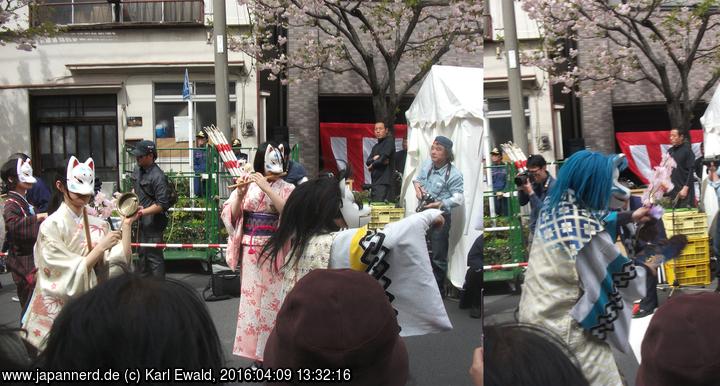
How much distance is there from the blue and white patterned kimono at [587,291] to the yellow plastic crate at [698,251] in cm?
484

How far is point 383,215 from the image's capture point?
3.38 m

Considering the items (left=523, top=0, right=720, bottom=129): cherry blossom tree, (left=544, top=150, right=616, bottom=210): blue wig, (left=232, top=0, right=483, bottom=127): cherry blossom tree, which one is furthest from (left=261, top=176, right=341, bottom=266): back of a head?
(left=523, top=0, right=720, bottom=129): cherry blossom tree

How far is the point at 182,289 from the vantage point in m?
1.46

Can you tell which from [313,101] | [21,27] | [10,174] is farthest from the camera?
[313,101]

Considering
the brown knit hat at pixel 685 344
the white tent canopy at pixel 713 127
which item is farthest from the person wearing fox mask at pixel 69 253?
the white tent canopy at pixel 713 127

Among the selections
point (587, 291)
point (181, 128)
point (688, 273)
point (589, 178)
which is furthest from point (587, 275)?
point (181, 128)

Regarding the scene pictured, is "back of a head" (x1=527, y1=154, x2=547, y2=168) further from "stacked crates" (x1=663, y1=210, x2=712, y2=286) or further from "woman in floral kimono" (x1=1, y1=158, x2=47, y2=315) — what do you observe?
"stacked crates" (x1=663, y1=210, x2=712, y2=286)

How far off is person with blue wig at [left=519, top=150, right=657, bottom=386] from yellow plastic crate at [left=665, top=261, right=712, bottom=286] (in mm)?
4198

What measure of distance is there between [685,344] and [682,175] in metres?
5.96

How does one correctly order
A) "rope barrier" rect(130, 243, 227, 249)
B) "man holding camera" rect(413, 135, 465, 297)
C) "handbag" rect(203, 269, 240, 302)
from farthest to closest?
1. "handbag" rect(203, 269, 240, 302)
2. "rope barrier" rect(130, 243, 227, 249)
3. "man holding camera" rect(413, 135, 465, 297)

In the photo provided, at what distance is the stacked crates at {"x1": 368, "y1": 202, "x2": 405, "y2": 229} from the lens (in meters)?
3.24

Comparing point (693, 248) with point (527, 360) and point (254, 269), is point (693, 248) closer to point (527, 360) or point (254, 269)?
point (254, 269)

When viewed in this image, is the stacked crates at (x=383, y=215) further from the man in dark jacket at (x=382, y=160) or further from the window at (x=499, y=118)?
the man in dark jacket at (x=382, y=160)

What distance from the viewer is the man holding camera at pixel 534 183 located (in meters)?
2.85
